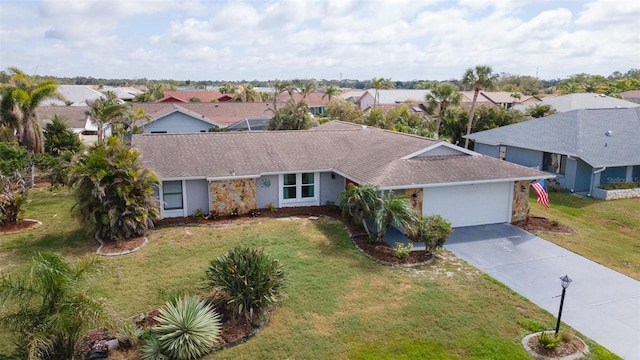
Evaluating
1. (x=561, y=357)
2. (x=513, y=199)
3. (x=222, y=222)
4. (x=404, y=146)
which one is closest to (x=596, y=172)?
(x=513, y=199)

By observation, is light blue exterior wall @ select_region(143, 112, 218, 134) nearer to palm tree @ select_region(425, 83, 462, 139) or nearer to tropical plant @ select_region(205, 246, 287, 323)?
palm tree @ select_region(425, 83, 462, 139)

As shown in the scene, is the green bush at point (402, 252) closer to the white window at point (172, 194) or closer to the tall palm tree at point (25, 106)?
the white window at point (172, 194)

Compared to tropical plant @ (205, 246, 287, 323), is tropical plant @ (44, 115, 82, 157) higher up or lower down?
higher up

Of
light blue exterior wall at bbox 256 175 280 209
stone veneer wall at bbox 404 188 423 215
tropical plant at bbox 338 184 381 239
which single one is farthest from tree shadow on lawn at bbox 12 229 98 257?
stone veneer wall at bbox 404 188 423 215

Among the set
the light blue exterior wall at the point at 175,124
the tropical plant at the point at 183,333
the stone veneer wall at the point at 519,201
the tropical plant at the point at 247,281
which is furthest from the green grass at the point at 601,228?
the light blue exterior wall at the point at 175,124

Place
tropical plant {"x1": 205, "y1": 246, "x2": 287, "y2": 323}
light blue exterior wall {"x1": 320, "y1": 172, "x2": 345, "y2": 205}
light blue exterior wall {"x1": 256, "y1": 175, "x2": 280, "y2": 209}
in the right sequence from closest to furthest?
tropical plant {"x1": 205, "y1": 246, "x2": 287, "y2": 323}, light blue exterior wall {"x1": 256, "y1": 175, "x2": 280, "y2": 209}, light blue exterior wall {"x1": 320, "y1": 172, "x2": 345, "y2": 205}

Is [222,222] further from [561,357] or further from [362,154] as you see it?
[561,357]
